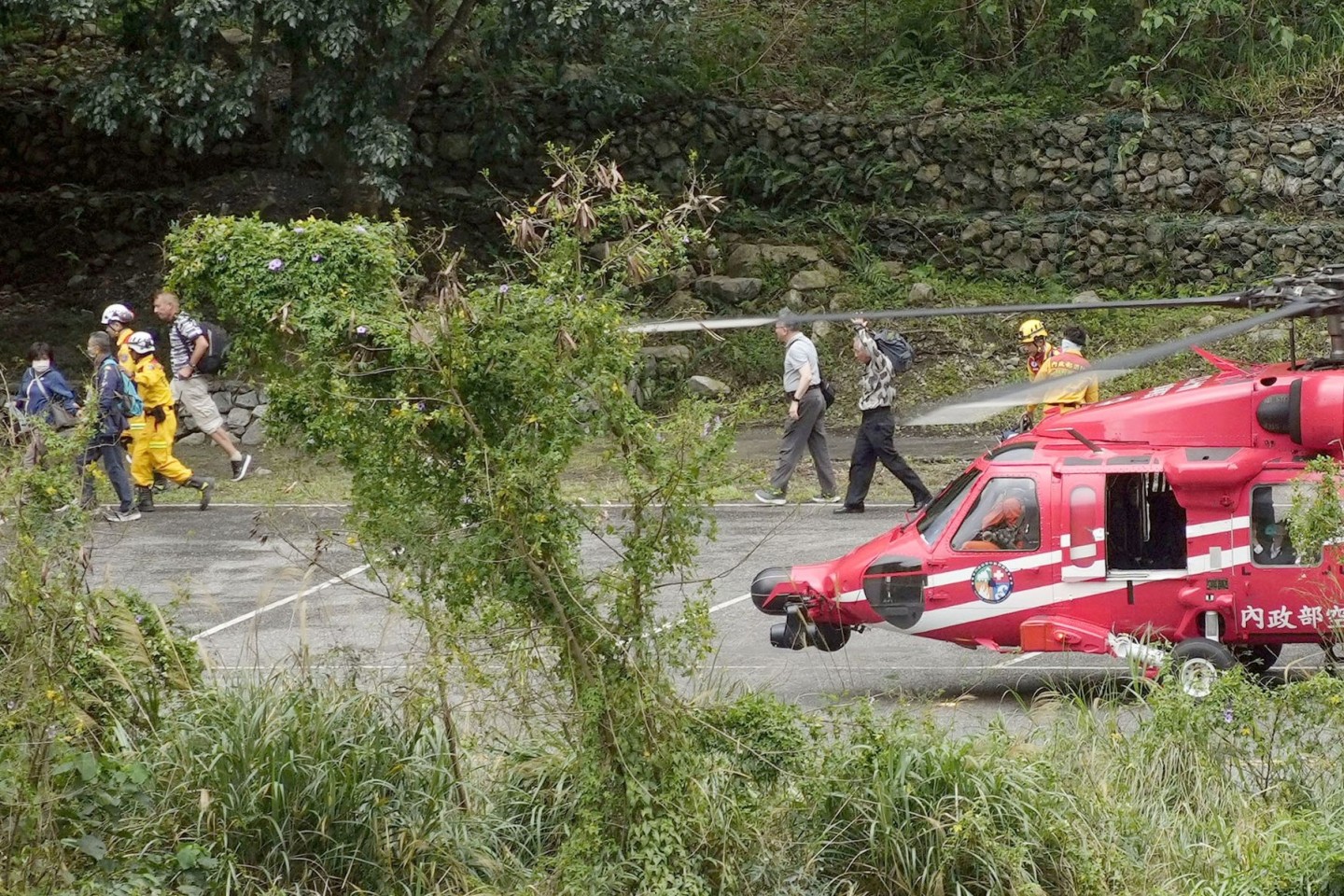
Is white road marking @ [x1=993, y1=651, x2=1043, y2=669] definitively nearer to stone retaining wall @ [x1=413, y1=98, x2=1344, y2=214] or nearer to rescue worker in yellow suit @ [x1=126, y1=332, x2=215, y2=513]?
rescue worker in yellow suit @ [x1=126, y1=332, x2=215, y2=513]

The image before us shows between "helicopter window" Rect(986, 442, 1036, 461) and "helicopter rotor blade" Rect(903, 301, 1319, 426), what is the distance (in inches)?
67.5

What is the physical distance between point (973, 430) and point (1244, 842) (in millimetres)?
12807

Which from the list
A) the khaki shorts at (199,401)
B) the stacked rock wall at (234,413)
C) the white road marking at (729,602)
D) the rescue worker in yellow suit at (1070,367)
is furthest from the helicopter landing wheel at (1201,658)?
the stacked rock wall at (234,413)

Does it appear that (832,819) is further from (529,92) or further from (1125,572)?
(529,92)

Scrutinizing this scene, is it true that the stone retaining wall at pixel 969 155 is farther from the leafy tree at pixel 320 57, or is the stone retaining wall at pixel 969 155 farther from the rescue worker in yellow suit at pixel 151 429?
the rescue worker in yellow suit at pixel 151 429

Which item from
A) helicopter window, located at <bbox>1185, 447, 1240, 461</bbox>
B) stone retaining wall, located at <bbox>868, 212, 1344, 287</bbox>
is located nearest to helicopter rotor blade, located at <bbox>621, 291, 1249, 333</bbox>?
helicopter window, located at <bbox>1185, 447, 1240, 461</bbox>

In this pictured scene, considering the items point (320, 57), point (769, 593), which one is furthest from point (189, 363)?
point (769, 593)

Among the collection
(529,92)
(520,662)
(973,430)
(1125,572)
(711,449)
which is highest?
(529,92)

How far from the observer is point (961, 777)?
22.9 feet

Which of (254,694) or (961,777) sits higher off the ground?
(254,694)

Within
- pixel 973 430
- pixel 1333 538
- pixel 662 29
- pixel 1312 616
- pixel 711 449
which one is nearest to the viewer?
pixel 711 449

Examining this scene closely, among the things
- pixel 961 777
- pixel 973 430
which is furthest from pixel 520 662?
pixel 973 430

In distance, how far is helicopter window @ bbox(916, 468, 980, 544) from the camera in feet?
32.7

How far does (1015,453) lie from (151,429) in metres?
9.07
